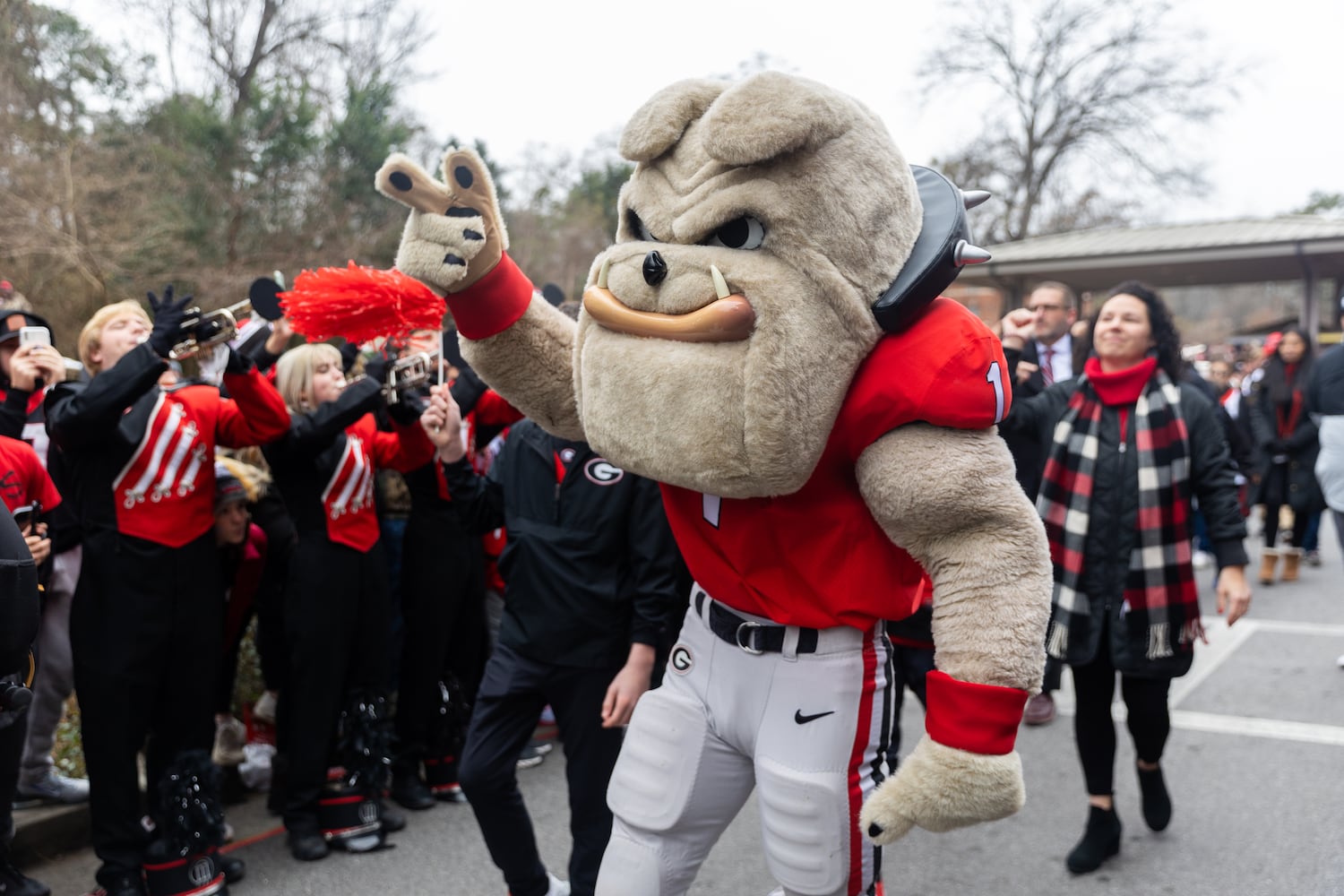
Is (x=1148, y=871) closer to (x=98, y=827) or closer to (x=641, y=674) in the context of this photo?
(x=641, y=674)

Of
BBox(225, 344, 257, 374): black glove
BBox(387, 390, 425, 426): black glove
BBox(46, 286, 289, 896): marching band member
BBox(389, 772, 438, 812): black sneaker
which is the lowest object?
BBox(389, 772, 438, 812): black sneaker

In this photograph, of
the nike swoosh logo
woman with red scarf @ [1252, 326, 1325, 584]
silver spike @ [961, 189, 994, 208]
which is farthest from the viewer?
woman with red scarf @ [1252, 326, 1325, 584]

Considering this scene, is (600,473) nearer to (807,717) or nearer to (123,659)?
(807,717)

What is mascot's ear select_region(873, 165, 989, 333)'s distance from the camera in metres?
2.03

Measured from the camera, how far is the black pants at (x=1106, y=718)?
3.60 meters

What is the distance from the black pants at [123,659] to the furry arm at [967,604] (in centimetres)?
241

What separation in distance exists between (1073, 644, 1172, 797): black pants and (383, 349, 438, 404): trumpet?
2545 mm

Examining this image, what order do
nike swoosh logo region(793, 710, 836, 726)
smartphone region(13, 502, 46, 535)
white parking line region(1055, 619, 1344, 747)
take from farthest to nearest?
1. white parking line region(1055, 619, 1344, 747)
2. smartphone region(13, 502, 46, 535)
3. nike swoosh logo region(793, 710, 836, 726)

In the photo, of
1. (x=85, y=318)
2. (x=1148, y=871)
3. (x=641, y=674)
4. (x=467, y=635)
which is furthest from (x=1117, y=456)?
(x=85, y=318)

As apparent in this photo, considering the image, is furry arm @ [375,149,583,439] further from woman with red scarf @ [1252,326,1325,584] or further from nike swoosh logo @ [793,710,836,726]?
woman with red scarf @ [1252,326,1325,584]

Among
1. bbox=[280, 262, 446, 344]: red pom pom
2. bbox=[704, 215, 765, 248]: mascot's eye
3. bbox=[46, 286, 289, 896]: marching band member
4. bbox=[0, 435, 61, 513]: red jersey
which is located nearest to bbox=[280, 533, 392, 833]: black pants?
bbox=[46, 286, 289, 896]: marching band member

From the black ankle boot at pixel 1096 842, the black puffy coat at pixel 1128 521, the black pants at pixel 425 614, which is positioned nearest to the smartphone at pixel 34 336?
the black pants at pixel 425 614

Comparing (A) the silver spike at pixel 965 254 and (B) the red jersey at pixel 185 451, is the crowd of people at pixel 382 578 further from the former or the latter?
(A) the silver spike at pixel 965 254

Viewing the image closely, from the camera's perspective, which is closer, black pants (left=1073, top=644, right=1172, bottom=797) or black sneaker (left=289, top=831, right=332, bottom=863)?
black pants (left=1073, top=644, right=1172, bottom=797)
